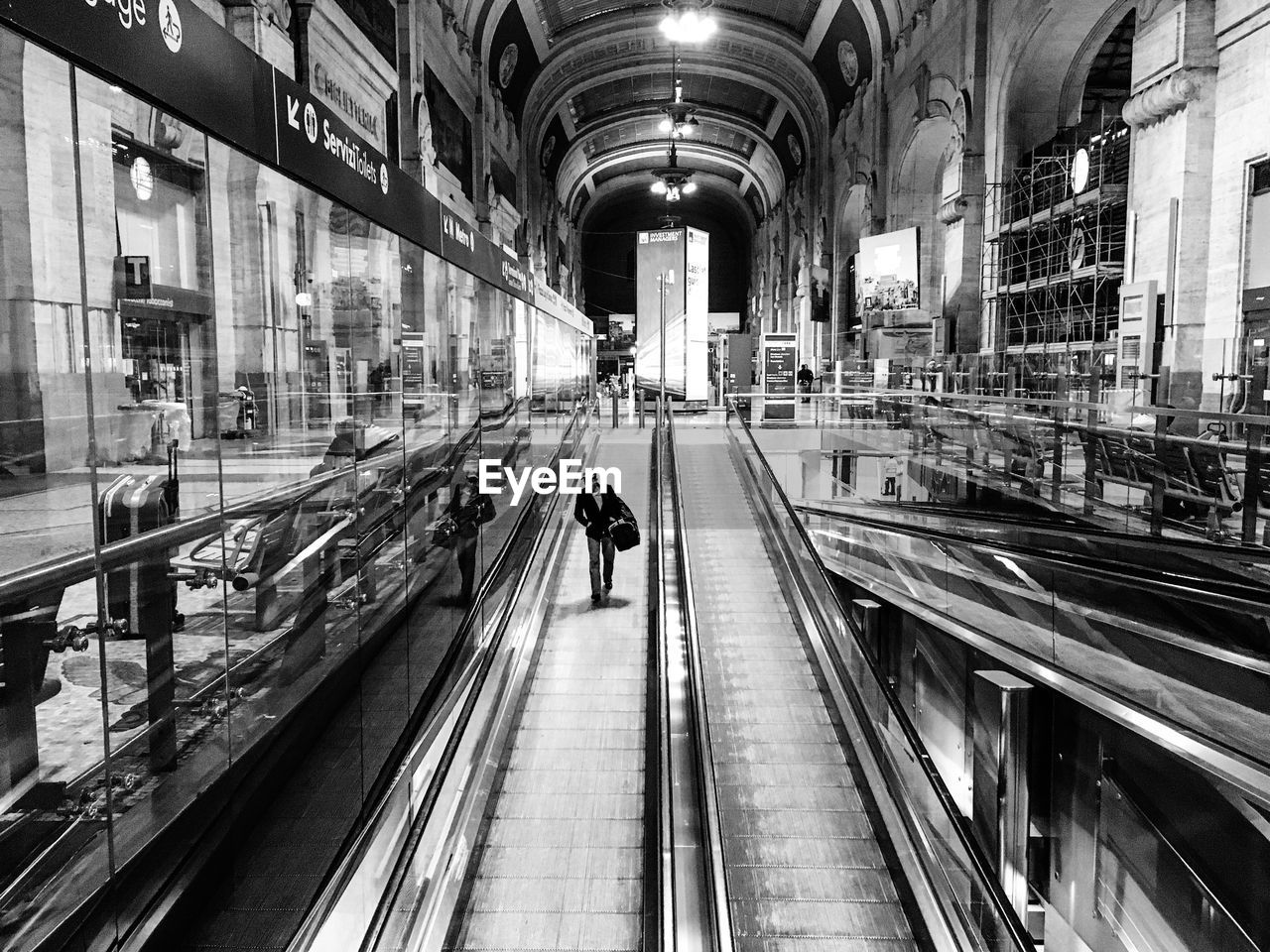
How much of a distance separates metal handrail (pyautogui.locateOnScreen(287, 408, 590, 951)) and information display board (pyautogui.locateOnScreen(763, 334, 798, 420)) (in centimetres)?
1133

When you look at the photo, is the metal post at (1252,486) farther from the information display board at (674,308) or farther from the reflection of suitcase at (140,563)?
the information display board at (674,308)

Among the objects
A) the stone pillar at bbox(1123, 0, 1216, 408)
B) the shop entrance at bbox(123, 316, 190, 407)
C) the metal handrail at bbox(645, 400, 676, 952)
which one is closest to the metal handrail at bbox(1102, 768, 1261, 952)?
the metal handrail at bbox(645, 400, 676, 952)

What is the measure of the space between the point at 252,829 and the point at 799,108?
31.6 meters

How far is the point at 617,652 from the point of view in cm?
731

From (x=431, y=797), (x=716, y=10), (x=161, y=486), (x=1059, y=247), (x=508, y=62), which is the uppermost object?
(x=716, y=10)

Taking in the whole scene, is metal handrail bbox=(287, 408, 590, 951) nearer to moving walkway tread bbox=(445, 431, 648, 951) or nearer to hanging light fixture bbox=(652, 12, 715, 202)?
moving walkway tread bbox=(445, 431, 648, 951)

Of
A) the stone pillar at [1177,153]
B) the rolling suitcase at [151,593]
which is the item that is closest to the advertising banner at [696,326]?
the stone pillar at [1177,153]

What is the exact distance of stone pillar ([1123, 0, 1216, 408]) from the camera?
10922 millimetres

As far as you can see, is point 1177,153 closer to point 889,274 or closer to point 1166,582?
point 1166,582

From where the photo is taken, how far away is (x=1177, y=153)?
11.4 meters

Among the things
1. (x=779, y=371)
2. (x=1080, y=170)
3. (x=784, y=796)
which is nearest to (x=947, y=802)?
(x=784, y=796)

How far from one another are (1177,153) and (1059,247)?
6122 mm

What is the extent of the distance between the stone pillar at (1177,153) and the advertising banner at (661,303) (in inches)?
436

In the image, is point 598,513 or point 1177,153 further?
point 1177,153
